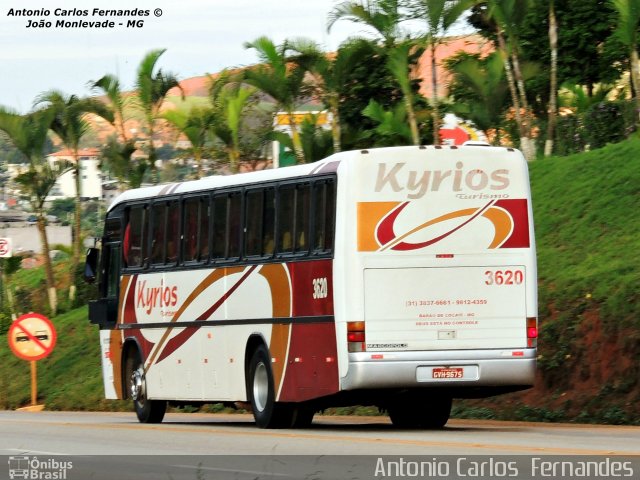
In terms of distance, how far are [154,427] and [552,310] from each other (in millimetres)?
7774

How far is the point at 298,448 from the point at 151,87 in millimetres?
30723

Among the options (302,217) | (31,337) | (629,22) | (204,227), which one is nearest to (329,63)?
(629,22)

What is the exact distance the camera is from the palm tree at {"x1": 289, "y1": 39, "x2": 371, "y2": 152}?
40969mm

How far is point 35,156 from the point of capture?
156 ft

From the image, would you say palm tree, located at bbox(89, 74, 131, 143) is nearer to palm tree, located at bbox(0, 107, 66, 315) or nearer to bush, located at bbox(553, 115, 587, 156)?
palm tree, located at bbox(0, 107, 66, 315)

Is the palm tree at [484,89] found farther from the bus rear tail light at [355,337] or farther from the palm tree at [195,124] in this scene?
the bus rear tail light at [355,337]

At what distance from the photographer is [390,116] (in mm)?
41719

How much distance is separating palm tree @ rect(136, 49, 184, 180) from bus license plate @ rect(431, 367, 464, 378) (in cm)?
2749

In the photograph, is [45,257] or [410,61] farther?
[45,257]

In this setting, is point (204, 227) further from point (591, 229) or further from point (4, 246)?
point (4, 246)

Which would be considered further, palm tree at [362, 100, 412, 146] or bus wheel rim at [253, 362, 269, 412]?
palm tree at [362, 100, 412, 146]
